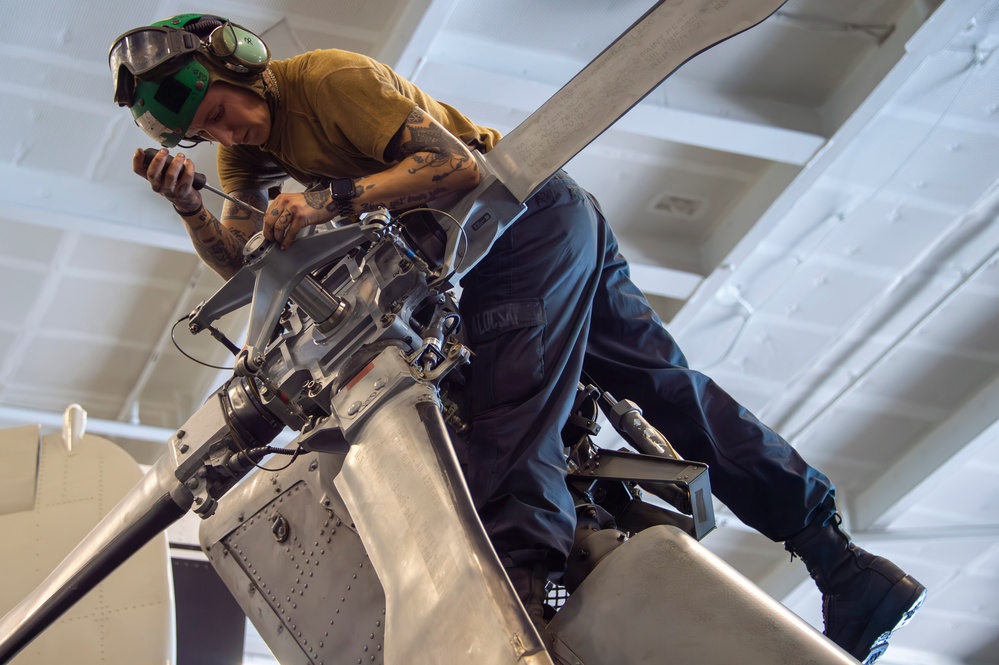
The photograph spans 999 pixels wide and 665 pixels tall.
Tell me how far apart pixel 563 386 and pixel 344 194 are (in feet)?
2.57

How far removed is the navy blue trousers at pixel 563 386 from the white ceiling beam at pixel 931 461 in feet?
24.4

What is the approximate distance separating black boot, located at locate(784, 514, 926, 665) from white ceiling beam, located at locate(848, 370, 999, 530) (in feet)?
24.3

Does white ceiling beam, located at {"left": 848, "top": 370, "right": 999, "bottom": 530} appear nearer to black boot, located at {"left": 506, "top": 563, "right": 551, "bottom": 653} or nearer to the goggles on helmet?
black boot, located at {"left": 506, "top": 563, "right": 551, "bottom": 653}

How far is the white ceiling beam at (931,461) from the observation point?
380 inches

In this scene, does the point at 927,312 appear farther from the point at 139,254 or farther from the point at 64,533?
the point at 64,533

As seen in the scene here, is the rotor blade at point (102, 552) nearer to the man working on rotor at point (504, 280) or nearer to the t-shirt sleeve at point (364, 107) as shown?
the man working on rotor at point (504, 280)

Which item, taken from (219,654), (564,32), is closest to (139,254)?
(564,32)

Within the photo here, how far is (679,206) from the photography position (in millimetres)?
8070

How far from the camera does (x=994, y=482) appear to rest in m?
10.6

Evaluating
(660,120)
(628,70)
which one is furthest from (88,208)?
(628,70)

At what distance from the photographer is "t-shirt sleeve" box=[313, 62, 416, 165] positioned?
2.70m

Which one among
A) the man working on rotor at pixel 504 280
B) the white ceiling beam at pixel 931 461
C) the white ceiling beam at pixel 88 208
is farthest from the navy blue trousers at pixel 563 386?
the white ceiling beam at pixel 931 461

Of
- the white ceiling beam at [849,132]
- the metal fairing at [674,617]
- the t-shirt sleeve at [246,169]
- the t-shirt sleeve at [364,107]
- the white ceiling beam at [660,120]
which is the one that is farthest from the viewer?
the white ceiling beam at [660,120]

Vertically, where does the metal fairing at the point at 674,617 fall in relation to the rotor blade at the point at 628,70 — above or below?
below
